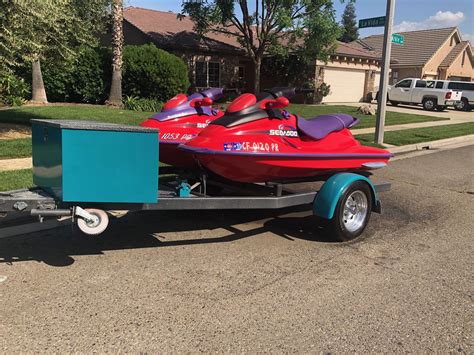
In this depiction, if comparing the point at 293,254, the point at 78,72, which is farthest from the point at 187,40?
the point at 293,254

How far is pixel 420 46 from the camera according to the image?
40.7 meters

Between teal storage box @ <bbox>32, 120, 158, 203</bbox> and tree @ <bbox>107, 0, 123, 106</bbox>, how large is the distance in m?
14.3

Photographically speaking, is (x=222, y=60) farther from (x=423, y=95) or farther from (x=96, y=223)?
(x=96, y=223)

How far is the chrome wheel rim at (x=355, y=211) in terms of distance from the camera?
17.6 feet

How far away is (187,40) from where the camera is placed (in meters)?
24.8

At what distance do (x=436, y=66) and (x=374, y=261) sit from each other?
1578 inches

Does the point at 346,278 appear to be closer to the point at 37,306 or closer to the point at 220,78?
the point at 37,306

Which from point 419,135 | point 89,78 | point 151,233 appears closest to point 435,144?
point 419,135

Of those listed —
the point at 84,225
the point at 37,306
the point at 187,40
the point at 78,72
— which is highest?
the point at 187,40

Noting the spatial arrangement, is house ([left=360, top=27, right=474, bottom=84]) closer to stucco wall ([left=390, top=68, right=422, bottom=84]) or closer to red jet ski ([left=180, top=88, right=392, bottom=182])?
stucco wall ([left=390, top=68, right=422, bottom=84])

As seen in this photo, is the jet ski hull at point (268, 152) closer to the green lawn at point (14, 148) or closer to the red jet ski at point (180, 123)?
the red jet ski at point (180, 123)

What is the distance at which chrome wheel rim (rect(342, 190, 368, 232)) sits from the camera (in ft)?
17.6

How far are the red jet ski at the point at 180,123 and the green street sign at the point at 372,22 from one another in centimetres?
766

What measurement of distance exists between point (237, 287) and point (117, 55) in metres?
15.2
